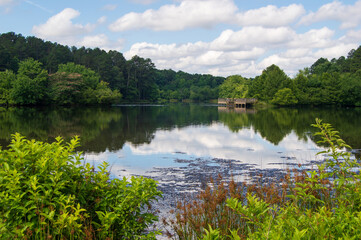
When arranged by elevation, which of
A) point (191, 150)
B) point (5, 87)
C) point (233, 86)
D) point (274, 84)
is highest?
point (233, 86)

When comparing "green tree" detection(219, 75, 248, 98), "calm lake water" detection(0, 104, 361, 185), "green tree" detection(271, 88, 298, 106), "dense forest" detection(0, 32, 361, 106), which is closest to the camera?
"calm lake water" detection(0, 104, 361, 185)

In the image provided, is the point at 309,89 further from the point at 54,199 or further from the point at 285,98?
the point at 54,199

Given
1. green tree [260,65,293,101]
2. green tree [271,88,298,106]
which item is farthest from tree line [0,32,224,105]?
green tree [271,88,298,106]

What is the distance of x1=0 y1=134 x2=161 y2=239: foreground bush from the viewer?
11.9ft

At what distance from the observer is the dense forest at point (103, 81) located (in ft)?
179

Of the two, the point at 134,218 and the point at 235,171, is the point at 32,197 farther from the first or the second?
the point at 235,171

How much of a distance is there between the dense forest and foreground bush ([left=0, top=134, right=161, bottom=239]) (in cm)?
5213

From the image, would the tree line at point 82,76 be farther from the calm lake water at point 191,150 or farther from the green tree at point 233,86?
the calm lake water at point 191,150

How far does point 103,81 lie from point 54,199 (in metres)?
81.9

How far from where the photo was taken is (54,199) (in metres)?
3.78

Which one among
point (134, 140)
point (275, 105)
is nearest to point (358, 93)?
point (275, 105)

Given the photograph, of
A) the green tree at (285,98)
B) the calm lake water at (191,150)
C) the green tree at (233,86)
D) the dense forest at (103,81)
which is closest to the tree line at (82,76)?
the dense forest at (103,81)

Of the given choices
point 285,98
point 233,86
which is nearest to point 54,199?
point 285,98

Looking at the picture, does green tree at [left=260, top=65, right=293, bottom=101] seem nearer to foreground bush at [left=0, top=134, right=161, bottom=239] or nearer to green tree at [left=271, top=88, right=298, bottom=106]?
green tree at [left=271, top=88, right=298, bottom=106]
